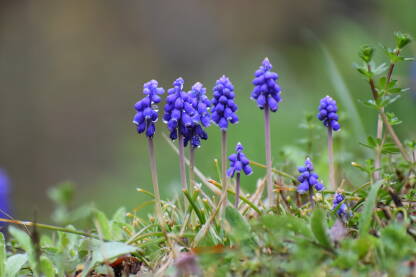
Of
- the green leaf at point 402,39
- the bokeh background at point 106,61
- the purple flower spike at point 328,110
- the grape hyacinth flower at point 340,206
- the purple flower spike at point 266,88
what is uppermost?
the bokeh background at point 106,61

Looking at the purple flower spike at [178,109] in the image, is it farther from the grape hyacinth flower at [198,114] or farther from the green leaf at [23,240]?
the green leaf at [23,240]

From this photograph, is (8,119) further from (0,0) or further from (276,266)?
(276,266)

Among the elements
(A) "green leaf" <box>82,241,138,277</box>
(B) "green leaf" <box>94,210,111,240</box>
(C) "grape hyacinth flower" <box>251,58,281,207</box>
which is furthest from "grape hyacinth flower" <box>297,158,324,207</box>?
(B) "green leaf" <box>94,210,111,240</box>

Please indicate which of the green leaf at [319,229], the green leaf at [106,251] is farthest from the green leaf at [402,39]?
the green leaf at [106,251]

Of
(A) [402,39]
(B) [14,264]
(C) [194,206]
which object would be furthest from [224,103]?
(B) [14,264]

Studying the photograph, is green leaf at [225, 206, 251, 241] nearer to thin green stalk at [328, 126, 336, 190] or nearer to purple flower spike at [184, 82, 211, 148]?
purple flower spike at [184, 82, 211, 148]

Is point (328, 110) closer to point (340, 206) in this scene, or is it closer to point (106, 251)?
point (340, 206)

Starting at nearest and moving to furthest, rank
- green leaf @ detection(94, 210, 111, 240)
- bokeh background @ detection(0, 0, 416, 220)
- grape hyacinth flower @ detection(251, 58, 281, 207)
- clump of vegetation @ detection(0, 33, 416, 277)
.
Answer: clump of vegetation @ detection(0, 33, 416, 277)
grape hyacinth flower @ detection(251, 58, 281, 207)
green leaf @ detection(94, 210, 111, 240)
bokeh background @ detection(0, 0, 416, 220)
